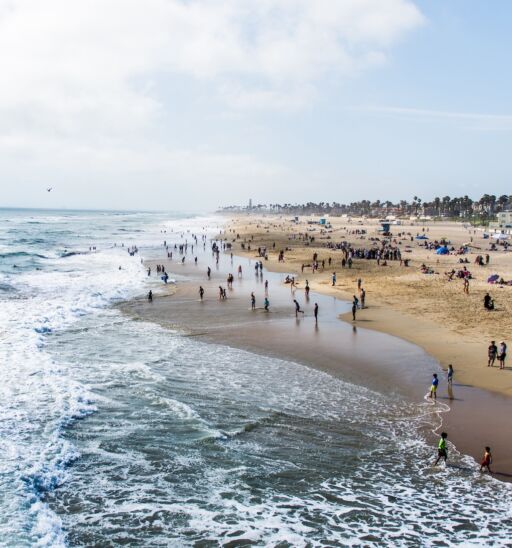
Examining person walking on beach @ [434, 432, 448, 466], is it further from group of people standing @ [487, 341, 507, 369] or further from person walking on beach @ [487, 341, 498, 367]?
person walking on beach @ [487, 341, 498, 367]

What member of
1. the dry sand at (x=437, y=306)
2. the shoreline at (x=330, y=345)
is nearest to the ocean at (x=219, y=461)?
the shoreline at (x=330, y=345)

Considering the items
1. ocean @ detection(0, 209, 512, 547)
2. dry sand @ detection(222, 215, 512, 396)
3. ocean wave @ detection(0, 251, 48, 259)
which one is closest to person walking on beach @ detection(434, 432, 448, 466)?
ocean @ detection(0, 209, 512, 547)

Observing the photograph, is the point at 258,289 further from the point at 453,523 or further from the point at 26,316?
the point at 453,523

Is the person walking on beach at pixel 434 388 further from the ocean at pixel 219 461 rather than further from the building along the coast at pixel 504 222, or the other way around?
the building along the coast at pixel 504 222

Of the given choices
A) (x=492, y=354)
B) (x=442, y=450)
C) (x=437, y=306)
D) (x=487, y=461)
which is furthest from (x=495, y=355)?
(x=437, y=306)

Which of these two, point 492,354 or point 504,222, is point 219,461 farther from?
point 504,222

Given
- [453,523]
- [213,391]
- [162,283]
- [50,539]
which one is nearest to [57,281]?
[162,283]

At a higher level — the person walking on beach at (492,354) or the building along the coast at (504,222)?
the building along the coast at (504,222)
